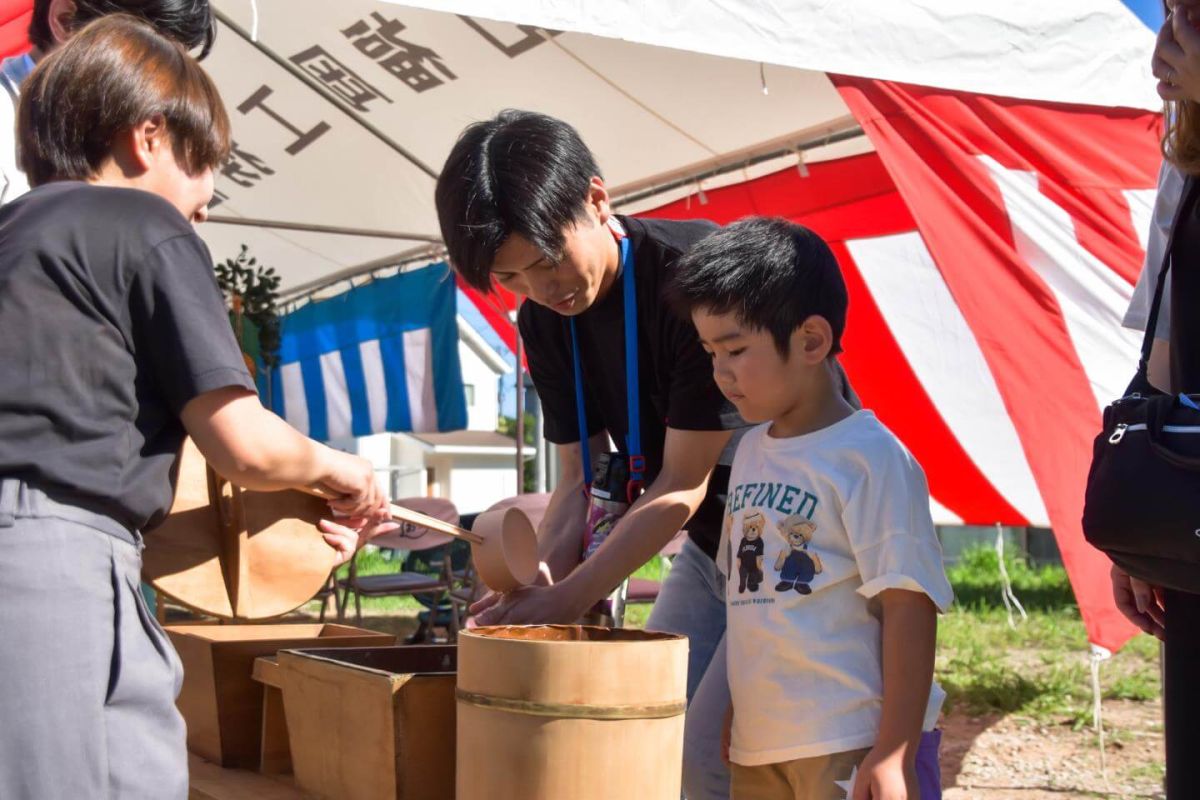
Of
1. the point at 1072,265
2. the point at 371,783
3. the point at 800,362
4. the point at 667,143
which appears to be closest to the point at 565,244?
the point at 800,362

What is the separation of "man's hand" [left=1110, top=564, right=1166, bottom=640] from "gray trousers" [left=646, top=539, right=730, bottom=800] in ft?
1.83

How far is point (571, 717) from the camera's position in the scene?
1222 mm

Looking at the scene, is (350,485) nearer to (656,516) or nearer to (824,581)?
(656,516)

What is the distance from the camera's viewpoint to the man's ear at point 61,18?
6.55ft

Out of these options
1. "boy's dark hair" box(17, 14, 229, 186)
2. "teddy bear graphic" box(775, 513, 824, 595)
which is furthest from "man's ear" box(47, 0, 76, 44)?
"teddy bear graphic" box(775, 513, 824, 595)

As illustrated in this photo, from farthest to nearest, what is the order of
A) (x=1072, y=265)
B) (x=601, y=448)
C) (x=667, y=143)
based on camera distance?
1. (x=667, y=143)
2. (x=1072, y=265)
3. (x=601, y=448)

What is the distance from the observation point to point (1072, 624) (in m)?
7.13

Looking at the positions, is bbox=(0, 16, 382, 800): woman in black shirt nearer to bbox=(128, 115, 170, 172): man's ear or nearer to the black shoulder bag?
bbox=(128, 115, 170, 172): man's ear

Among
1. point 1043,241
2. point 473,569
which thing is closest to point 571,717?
point 1043,241

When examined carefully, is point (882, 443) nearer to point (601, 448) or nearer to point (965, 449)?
point (601, 448)

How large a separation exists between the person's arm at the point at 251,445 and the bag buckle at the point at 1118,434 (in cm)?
89

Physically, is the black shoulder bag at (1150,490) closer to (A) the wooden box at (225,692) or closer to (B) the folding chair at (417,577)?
(A) the wooden box at (225,692)

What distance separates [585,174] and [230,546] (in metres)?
0.72

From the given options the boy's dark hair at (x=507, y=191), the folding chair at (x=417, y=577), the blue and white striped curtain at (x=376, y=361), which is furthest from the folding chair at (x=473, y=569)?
the boy's dark hair at (x=507, y=191)
